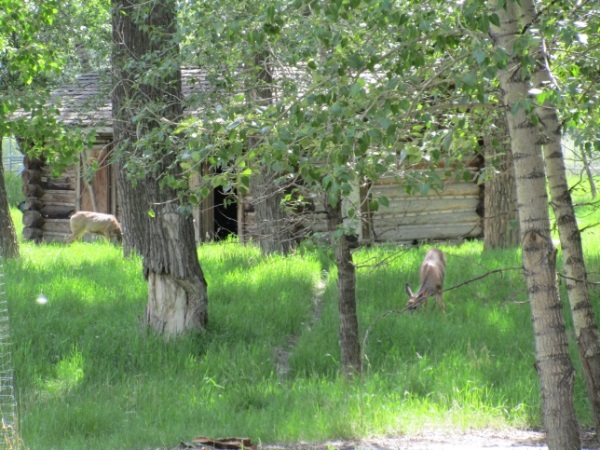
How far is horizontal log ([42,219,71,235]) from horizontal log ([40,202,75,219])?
0.13 metres

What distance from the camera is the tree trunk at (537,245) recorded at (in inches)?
193

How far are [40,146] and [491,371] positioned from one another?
5.03 m

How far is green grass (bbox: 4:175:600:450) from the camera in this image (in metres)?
7.39

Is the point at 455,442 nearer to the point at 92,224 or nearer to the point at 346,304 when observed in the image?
the point at 346,304

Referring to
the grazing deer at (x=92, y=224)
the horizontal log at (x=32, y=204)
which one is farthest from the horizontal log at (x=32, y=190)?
the grazing deer at (x=92, y=224)

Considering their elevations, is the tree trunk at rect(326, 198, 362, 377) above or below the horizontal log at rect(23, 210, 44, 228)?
below

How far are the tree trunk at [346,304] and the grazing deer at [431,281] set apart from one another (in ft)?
5.46

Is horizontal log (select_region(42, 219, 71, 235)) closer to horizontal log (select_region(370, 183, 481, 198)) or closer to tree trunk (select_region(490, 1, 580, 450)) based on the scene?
horizontal log (select_region(370, 183, 481, 198))

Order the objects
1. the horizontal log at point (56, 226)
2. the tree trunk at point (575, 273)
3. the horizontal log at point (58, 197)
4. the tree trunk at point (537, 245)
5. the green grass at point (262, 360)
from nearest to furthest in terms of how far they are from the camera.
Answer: the tree trunk at point (537, 245) < the tree trunk at point (575, 273) < the green grass at point (262, 360) < the horizontal log at point (56, 226) < the horizontal log at point (58, 197)

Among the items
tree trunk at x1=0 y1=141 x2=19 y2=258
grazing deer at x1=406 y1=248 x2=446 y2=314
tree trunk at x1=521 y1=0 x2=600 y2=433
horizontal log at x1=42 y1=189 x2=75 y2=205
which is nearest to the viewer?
tree trunk at x1=521 y1=0 x2=600 y2=433

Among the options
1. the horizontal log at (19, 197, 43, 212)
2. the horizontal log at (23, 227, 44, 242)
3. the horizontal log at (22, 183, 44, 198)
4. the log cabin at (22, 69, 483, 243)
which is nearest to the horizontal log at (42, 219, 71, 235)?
the log cabin at (22, 69, 483, 243)

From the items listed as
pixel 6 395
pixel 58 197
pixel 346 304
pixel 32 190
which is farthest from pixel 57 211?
pixel 6 395

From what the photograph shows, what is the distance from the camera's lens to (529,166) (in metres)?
4.92

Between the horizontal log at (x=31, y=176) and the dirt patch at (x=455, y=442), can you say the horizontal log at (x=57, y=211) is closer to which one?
the horizontal log at (x=31, y=176)
